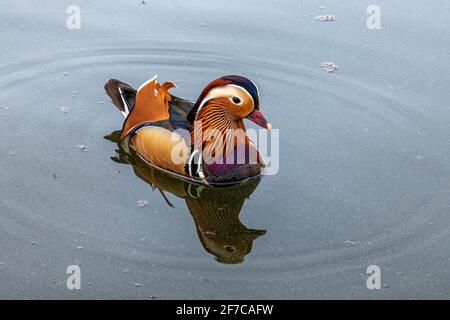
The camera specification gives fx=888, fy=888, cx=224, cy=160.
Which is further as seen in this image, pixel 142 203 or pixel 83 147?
pixel 83 147

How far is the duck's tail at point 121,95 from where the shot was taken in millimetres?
6223

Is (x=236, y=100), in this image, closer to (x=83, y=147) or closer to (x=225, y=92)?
(x=225, y=92)

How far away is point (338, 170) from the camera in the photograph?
19.2 feet

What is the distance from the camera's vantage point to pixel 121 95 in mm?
6273

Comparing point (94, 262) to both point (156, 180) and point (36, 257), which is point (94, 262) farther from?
point (156, 180)

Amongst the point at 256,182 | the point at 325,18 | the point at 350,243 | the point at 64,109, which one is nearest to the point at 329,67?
the point at 325,18

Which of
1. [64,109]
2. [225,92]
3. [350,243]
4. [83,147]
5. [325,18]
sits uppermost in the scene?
[325,18]

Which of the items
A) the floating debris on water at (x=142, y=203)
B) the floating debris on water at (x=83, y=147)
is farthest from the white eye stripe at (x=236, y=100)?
the floating debris on water at (x=83, y=147)

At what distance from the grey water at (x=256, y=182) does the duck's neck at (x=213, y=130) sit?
0.30 meters

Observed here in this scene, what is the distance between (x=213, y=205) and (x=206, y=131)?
0.48 m

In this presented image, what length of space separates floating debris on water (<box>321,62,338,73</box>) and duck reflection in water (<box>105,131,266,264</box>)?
176cm

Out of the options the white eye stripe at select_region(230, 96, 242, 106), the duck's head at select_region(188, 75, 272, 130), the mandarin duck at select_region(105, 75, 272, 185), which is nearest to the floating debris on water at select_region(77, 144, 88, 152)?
the mandarin duck at select_region(105, 75, 272, 185)

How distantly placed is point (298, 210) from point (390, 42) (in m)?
2.82

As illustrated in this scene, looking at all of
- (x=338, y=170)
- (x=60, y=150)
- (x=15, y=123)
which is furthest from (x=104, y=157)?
(x=338, y=170)
